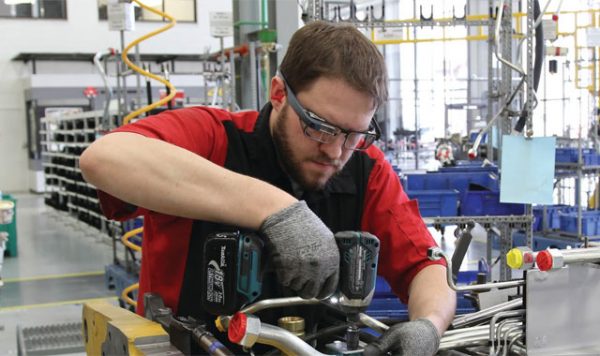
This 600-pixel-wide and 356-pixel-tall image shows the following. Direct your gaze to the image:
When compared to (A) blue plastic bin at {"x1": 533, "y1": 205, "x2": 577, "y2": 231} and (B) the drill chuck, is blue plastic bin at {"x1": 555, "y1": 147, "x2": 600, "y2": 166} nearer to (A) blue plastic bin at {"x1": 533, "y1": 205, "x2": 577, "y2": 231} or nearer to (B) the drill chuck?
(A) blue plastic bin at {"x1": 533, "y1": 205, "x2": 577, "y2": 231}

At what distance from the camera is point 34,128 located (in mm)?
15109

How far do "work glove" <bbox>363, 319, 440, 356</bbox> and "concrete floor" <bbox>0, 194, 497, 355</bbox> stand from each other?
3439 millimetres

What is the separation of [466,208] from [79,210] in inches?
244

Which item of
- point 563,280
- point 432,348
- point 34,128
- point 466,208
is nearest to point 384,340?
point 432,348

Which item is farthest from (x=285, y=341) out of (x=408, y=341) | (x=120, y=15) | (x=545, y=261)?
(x=120, y=15)

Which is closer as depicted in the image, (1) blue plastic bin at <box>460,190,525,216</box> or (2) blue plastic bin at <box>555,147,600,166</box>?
(1) blue plastic bin at <box>460,190,525,216</box>

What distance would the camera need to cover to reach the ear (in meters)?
1.55

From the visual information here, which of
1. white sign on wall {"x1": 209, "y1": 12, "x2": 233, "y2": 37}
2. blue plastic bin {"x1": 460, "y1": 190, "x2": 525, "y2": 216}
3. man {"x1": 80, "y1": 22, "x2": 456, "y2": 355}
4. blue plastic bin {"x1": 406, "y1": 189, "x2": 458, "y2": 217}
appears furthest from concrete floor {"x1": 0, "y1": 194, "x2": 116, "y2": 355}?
man {"x1": 80, "y1": 22, "x2": 456, "y2": 355}

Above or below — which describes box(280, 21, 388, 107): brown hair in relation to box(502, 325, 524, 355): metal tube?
above

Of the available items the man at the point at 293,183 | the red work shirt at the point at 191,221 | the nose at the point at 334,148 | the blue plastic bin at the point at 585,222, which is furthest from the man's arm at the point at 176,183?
the blue plastic bin at the point at 585,222

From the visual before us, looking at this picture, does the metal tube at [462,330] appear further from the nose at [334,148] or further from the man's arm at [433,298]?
the nose at [334,148]

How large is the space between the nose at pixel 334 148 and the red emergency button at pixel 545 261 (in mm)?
441

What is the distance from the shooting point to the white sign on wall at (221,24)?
18.0 feet

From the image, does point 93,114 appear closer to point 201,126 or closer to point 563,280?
point 201,126
